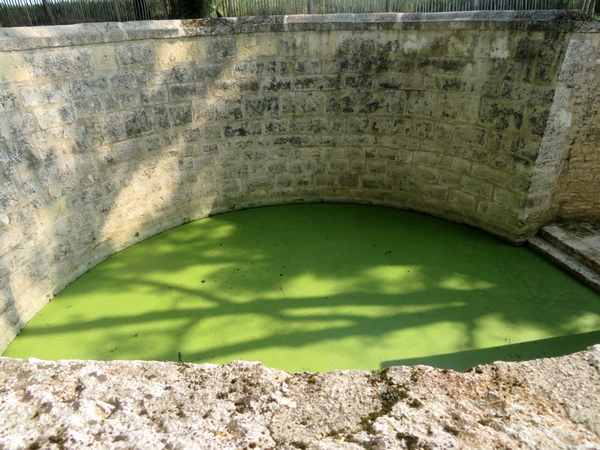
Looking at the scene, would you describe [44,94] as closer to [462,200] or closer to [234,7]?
[234,7]

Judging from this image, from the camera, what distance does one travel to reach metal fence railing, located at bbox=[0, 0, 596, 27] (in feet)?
12.3

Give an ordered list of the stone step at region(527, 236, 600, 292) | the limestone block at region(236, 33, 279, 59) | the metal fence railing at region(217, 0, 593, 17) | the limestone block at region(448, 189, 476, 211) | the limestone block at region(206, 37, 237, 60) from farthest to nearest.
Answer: the limestone block at region(448, 189, 476, 211)
the metal fence railing at region(217, 0, 593, 17)
the limestone block at region(236, 33, 279, 59)
the limestone block at region(206, 37, 237, 60)
the stone step at region(527, 236, 600, 292)

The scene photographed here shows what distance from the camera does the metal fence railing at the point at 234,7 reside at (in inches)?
147

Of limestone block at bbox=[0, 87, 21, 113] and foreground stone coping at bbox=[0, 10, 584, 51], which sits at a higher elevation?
foreground stone coping at bbox=[0, 10, 584, 51]

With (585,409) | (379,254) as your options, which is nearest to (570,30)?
(379,254)

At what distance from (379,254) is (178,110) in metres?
2.33

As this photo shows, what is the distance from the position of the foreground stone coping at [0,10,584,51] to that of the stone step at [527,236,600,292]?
6.00 ft

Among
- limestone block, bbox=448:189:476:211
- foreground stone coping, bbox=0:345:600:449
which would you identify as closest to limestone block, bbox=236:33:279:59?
limestone block, bbox=448:189:476:211

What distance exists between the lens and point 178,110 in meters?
4.00

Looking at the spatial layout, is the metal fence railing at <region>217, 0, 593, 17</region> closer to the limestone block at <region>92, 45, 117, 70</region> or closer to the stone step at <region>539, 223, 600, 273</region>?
the limestone block at <region>92, 45, 117, 70</region>

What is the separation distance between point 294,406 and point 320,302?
2.11 meters

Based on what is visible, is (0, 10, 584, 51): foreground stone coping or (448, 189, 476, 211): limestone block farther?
(448, 189, 476, 211): limestone block

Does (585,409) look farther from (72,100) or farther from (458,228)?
(72,100)

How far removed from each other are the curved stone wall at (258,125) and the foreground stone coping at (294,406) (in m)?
2.12
